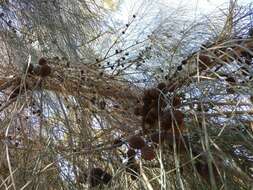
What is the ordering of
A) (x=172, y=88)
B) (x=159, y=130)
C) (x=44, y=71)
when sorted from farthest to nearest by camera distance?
(x=44, y=71), (x=172, y=88), (x=159, y=130)

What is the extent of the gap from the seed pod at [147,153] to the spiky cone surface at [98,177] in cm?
9

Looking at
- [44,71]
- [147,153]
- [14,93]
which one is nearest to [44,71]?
[44,71]

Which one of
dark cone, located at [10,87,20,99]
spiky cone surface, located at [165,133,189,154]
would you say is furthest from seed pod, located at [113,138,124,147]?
dark cone, located at [10,87,20,99]

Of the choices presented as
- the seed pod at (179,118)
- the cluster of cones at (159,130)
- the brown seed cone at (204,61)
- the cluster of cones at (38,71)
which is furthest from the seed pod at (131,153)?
the cluster of cones at (38,71)

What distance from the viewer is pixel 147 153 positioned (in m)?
0.87

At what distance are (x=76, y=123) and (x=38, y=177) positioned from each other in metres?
0.30

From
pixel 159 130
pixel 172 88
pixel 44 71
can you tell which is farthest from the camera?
pixel 44 71

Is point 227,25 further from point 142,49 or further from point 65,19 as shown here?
point 65,19

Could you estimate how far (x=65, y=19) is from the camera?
5.65 feet

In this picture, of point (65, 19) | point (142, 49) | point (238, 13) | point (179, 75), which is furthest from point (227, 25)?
point (65, 19)

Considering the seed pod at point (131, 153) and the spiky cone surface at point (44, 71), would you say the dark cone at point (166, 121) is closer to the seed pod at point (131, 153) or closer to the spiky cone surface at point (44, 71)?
the seed pod at point (131, 153)

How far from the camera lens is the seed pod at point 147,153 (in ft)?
2.87

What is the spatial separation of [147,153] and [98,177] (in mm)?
119

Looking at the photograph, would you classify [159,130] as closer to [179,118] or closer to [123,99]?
[179,118]
